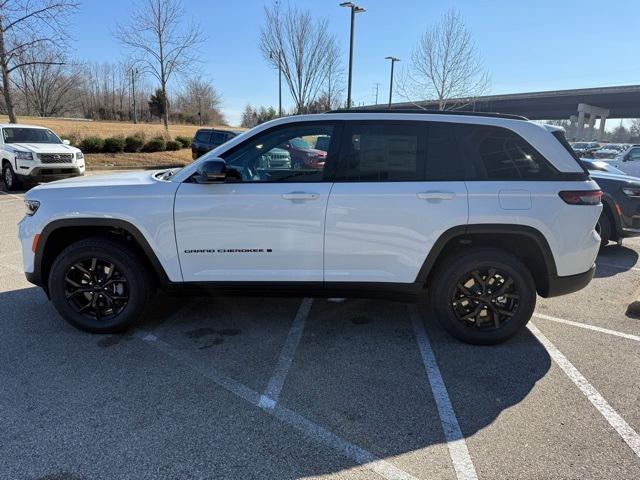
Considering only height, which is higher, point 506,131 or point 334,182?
point 506,131

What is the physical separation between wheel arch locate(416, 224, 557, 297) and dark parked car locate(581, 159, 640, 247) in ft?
13.6

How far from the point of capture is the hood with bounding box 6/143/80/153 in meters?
12.0

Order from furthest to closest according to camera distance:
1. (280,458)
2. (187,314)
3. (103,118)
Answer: (103,118) < (187,314) < (280,458)

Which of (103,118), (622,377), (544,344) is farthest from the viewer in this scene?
(103,118)

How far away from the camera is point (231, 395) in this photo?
303 centimetres

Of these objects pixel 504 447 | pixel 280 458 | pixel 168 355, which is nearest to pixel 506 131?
pixel 504 447

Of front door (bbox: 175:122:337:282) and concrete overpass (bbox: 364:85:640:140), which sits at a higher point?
concrete overpass (bbox: 364:85:640:140)

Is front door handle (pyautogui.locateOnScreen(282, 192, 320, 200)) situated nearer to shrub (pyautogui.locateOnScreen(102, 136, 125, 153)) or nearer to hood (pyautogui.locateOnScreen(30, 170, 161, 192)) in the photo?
hood (pyautogui.locateOnScreen(30, 170, 161, 192))

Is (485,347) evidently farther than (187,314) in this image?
No

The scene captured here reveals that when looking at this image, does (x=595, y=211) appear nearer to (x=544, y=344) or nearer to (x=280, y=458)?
(x=544, y=344)

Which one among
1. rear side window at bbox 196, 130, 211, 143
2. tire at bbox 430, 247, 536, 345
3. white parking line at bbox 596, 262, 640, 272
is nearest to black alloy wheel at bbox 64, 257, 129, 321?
tire at bbox 430, 247, 536, 345

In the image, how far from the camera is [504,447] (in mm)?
2562

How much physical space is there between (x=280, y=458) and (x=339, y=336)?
62.7 inches

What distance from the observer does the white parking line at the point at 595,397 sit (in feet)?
8.77
